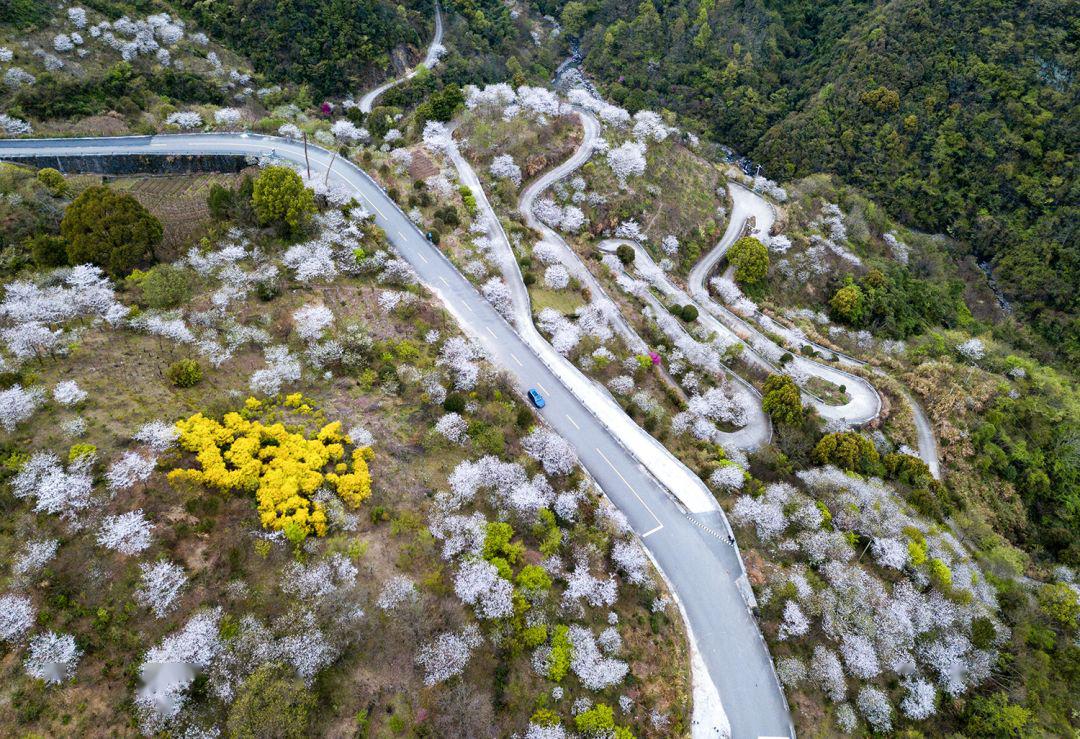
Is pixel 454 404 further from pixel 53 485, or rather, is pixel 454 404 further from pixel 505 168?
pixel 505 168

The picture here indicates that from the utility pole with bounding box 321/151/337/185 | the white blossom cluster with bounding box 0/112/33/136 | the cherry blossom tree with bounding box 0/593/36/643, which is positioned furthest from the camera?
the utility pole with bounding box 321/151/337/185

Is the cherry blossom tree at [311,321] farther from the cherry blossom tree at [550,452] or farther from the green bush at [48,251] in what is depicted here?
the cherry blossom tree at [550,452]

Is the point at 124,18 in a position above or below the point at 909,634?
below

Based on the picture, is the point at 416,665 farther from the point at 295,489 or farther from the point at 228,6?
the point at 228,6

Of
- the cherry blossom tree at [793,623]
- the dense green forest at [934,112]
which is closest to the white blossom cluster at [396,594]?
the cherry blossom tree at [793,623]

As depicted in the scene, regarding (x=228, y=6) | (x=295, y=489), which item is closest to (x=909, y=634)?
(x=295, y=489)

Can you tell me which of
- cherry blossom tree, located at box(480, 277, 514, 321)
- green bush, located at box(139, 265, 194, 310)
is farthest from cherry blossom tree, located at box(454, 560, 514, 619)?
green bush, located at box(139, 265, 194, 310)

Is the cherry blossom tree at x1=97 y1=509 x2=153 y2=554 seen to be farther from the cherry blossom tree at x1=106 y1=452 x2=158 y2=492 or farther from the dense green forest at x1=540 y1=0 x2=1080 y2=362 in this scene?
the dense green forest at x1=540 y1=0 x2=1080 y2=362
